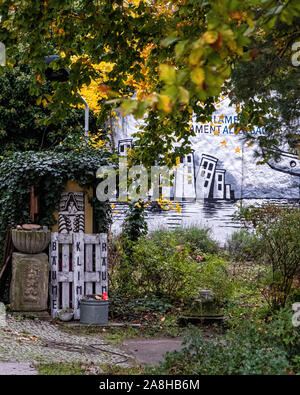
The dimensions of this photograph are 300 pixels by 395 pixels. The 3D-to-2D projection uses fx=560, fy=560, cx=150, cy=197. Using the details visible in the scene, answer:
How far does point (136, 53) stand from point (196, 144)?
10642mm

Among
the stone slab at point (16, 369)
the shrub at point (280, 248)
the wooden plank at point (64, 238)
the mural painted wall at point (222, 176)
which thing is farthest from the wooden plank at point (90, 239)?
the mural painted wall at point (222, 176)

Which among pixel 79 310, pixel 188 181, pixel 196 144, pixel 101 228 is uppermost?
A: pixel 196 144

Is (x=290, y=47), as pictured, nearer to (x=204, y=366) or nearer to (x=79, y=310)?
(x=204, y=366)

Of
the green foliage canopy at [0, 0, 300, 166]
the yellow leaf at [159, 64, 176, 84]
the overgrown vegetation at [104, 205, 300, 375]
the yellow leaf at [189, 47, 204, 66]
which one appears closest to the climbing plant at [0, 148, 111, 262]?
the overgrown vegetation at [104, 205, 300, 375]

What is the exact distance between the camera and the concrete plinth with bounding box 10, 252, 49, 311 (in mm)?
8555

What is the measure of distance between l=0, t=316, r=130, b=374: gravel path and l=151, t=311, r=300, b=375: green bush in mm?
1195

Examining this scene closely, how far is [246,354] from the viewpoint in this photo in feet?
15.1

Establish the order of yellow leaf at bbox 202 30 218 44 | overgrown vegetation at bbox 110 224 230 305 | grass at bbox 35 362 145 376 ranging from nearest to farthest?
yellow leaf at bbox 202 30 218 44 → grass at bbox 35 362 145 376 → overgrown vegetation at bbox 110 224 230 305

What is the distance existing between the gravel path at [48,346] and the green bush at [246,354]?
1.19m

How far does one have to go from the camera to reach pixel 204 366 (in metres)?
4.89

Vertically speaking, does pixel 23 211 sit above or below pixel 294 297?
above

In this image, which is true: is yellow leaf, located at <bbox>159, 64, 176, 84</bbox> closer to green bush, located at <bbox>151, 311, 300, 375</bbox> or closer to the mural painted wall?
green bush, located at <bbox>151, 311, 300, 375</bbox>

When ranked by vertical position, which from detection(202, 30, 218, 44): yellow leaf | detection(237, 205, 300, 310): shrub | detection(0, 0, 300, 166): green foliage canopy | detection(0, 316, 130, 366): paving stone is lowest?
detection(0, 316, 130, 366): paving stone

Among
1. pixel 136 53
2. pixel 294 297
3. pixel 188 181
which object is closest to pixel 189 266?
pixel 294 297
